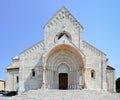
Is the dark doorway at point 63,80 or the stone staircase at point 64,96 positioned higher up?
the dark doorway at point 63,80

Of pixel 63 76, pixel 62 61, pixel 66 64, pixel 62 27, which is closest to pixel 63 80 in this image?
pixel 63 76

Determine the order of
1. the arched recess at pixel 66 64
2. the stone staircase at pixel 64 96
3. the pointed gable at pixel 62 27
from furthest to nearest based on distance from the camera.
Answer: the pointed gable at pixel 62 27, the arched recess at pixel 66 64, the stone staircase at pixel 64 96

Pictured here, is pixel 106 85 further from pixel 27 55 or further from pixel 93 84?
pixel 27 55

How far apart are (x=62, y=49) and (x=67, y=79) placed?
162 inches

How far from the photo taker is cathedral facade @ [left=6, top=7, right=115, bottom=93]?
40.2 meters

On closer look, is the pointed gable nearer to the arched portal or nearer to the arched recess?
the arched recess

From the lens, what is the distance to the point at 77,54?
4038 cm

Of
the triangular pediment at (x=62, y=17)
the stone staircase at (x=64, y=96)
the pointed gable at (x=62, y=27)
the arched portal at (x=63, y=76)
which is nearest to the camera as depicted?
the stone staircase at (x=64, y=96)

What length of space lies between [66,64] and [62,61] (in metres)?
0.66

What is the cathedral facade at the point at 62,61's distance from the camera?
40.2m

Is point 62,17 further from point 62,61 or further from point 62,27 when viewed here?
point 62,61

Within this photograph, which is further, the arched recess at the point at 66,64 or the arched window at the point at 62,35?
the arched window at the point at 62,35

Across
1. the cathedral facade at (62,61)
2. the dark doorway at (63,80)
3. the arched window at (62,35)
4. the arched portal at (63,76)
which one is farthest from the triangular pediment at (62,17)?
the dark doorway at (63,80)

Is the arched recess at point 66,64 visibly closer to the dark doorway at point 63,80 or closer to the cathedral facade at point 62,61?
the cathedral facade at point 62,61
